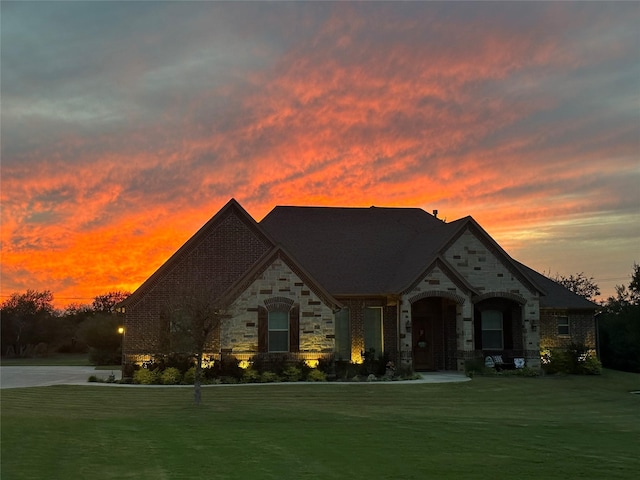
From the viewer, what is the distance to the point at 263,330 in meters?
28.7

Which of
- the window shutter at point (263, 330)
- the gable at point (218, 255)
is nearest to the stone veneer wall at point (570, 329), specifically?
the window shutter at point (263, 330)

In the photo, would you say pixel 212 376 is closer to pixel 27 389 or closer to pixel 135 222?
pixel 27 389

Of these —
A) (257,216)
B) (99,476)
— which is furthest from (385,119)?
(99,476)

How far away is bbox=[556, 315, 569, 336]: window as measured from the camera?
35.2 meters

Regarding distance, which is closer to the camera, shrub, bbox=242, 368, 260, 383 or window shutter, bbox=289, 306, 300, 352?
shrub, bbox=242, 368, 260, 383

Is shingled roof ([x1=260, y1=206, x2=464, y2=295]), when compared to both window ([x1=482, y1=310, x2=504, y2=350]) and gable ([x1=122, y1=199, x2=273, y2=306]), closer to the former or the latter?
gable ([x1=122, y1=199, x2=273, y2=306])

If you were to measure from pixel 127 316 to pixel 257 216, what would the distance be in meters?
16.4

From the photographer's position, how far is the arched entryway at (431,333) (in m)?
33.4

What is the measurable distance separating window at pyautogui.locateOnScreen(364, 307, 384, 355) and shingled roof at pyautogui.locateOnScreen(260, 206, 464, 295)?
1.19 meters

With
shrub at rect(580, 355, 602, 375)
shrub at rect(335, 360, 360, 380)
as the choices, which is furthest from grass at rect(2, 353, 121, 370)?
shrub at rect(580, 355, 602, 375)

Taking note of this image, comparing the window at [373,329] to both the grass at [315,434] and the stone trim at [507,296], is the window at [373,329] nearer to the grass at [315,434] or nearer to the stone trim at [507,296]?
the stone trim at [507,296]

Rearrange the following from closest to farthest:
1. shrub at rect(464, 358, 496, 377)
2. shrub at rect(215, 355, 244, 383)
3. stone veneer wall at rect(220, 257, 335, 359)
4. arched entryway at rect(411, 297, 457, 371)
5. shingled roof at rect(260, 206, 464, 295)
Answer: shrub at rect(215, 355, 244, 383) → stone veneer wall at rect(220, 257, 335, 359) → shrub at rect(464, 358, 496, 377) → shingled roof at rect(260, 206, 464, 295) → arched entryway at rect(411, 297, 457, 371)

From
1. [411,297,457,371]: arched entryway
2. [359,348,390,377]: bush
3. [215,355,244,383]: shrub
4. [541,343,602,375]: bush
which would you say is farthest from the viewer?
[411,297,457,371]: arched entryway

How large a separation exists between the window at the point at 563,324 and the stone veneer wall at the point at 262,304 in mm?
13174
